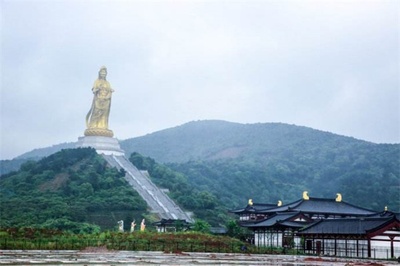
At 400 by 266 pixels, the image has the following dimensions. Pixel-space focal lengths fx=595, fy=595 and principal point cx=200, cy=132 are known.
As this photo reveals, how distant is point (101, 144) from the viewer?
8081cm

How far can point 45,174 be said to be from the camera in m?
70.8

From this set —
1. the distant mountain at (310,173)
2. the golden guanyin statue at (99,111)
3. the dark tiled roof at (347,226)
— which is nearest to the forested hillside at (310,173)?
the distant mountain at (310,173)

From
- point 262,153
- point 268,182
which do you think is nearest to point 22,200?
point 268,182

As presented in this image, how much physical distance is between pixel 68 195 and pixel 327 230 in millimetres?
30994

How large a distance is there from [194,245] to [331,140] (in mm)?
122977

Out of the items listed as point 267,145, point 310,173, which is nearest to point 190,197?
point 310,173

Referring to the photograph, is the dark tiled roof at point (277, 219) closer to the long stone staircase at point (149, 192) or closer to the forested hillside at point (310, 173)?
the long stone staircase at point (149, 192)

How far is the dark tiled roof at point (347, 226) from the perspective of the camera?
4044cm

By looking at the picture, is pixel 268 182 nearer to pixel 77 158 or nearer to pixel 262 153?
pixel 77 158

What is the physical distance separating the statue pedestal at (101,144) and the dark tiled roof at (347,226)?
39.6m

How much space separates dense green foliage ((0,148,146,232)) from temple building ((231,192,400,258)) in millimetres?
13292

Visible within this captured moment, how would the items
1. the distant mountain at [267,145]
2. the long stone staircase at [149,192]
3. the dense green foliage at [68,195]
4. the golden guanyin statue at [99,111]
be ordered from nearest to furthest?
the dense green foliage at [68,195] < the long stone staircase at [149,192] < the golden guanyin statue at [99,111] < the distant mountain at [267,145]

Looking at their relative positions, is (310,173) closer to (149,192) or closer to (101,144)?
(101,144)

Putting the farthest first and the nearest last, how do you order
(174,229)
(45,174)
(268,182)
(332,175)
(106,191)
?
(332,175) < (268,182) < (45,174) < (106,191) < (174,229)
